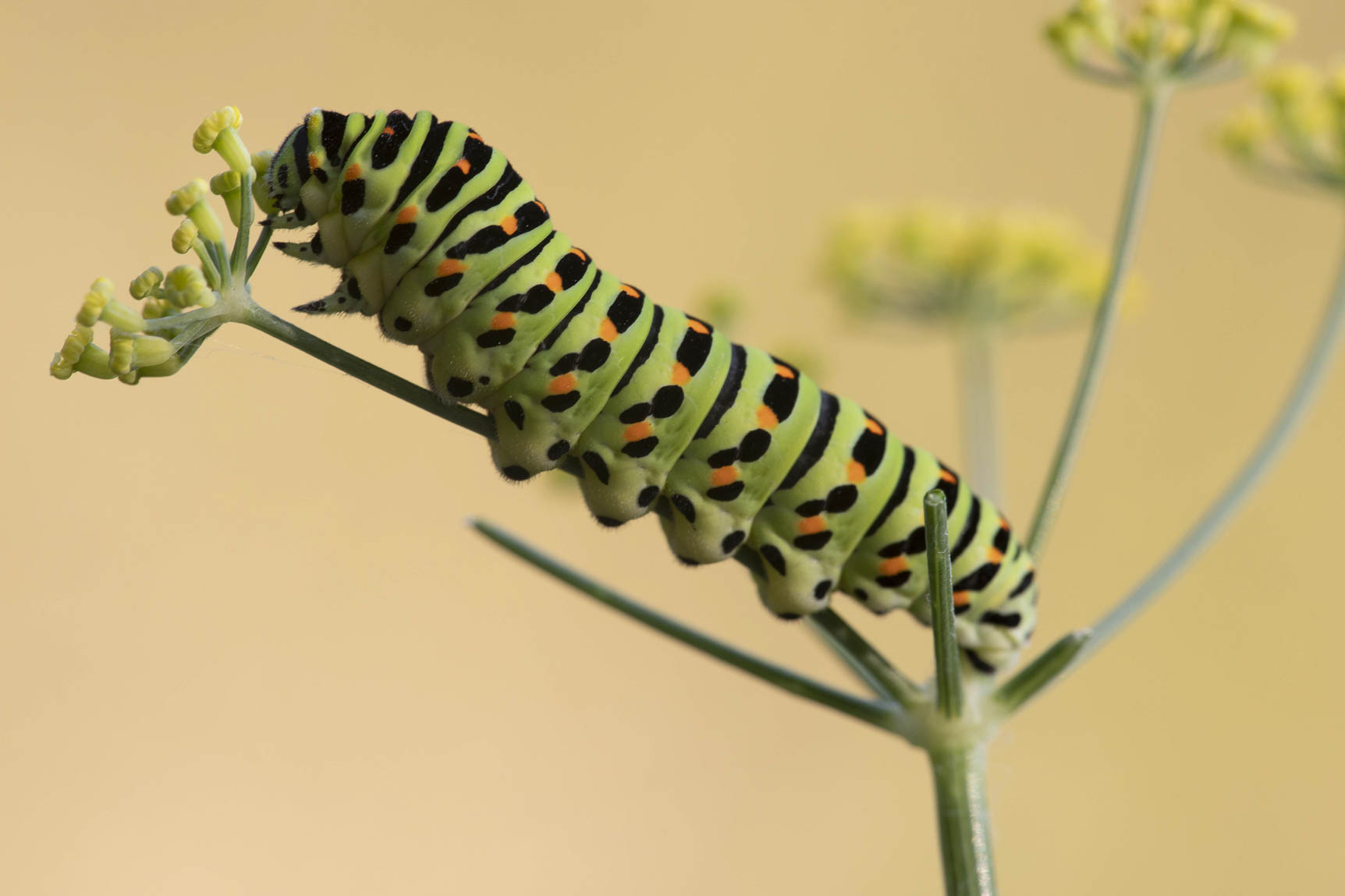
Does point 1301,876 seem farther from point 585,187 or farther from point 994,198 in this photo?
point 585,187

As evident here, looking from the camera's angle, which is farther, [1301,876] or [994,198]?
[994,198]

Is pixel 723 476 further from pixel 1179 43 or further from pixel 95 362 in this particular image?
pixel 1179 43

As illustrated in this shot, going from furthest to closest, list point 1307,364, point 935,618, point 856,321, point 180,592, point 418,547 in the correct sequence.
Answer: point 418,547 < point 180,592 < point 856,321 < point 1307,364 < point 935,618

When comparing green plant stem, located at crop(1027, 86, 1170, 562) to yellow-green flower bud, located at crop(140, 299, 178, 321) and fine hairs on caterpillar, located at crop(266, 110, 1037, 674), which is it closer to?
fine hairs on caterpillar, located at crop(266, 110, 1037, 674)

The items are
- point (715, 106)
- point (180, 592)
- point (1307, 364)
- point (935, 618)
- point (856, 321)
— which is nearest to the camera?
point (935, 618)

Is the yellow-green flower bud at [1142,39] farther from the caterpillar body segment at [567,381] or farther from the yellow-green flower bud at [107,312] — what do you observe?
the yellow-green flower bud at [107,312]

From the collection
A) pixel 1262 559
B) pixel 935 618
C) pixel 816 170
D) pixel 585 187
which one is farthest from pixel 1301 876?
pixel 935 618
